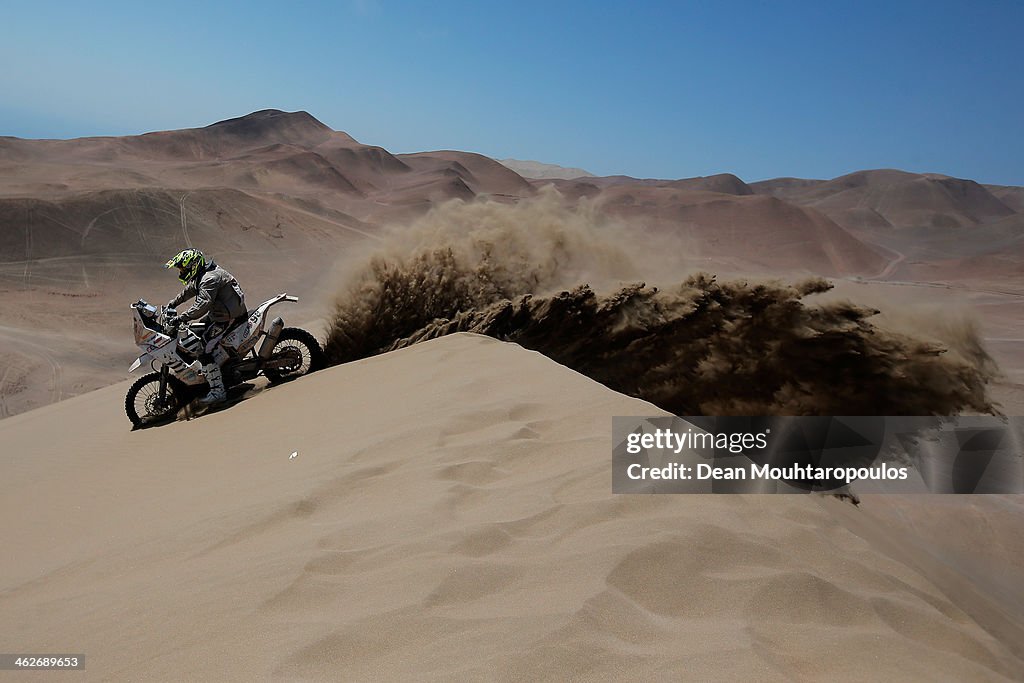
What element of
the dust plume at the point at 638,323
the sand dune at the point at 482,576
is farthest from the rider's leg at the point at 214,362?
the sand dune at the point at 482,576

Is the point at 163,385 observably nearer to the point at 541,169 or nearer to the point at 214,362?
the point at 214,362

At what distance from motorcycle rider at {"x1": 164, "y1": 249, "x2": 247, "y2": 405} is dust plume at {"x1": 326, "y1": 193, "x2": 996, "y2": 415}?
3.69ft

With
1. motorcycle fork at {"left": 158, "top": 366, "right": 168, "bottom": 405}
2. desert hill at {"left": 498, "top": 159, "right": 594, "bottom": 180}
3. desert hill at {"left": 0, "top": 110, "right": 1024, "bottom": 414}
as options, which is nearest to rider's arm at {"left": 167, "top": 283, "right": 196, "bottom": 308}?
motorcycle fork at {"left": 158, "top": 366, "right": 168, "bottom": 405}

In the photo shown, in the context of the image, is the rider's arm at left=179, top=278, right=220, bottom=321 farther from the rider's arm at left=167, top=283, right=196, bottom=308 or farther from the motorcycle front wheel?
the motorcycle front wheel

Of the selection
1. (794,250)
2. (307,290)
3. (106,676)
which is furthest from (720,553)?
(794,250)

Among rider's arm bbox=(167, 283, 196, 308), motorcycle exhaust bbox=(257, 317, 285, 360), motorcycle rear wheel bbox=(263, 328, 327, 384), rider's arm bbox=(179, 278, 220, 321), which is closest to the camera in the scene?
rider's arm bbox=(179, 278, 220, 321)

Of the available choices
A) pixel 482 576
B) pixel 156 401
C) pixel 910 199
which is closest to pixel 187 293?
pixel 156 401

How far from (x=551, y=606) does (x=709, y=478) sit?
1209 mm

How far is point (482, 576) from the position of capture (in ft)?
7.58

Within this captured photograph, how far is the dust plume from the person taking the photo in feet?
17.4

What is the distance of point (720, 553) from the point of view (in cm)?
240

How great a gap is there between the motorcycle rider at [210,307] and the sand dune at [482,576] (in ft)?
8.28

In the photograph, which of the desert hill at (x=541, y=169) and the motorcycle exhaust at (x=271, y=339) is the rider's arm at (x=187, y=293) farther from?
the desert hill at (x=541, y=169)

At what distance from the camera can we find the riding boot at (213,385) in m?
6.71
